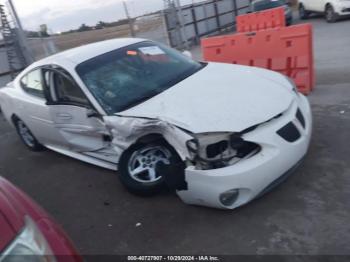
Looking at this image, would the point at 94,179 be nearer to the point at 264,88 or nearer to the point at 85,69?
the point at 85,69

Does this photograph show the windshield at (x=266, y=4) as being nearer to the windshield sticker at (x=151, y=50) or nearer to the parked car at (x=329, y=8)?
the parked car at (x=329, y=8)

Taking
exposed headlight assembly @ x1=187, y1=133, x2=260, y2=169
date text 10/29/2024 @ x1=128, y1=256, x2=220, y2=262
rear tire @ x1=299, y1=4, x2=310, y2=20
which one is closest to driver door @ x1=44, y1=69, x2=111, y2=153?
exposed headlight assembly @ x1=187, y1=133, x2=260, y2=169

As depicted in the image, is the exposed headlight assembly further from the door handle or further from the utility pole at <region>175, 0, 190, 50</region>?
the utility pole at <region>175, 0, 190, 50</region>

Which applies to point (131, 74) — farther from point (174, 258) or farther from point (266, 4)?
point (266, 4)

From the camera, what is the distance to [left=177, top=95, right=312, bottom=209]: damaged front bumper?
122 inches

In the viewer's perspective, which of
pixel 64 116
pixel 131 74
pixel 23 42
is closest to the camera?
pixel 131 74

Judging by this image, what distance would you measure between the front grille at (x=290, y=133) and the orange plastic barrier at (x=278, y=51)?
10.6 feet

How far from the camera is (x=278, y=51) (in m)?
6.51

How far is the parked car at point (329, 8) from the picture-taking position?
13.9m

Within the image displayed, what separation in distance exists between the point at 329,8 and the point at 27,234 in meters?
15.5

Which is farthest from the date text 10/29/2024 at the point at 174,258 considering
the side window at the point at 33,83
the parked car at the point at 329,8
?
the parked car at the point at 329,8

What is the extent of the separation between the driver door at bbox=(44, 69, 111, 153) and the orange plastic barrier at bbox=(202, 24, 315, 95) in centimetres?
341

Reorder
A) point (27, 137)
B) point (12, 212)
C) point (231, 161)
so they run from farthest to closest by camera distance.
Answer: point (27, 137) → point (231, 161) → point (12, 212)

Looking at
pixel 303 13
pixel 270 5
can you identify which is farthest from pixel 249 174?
pixel 303 13
